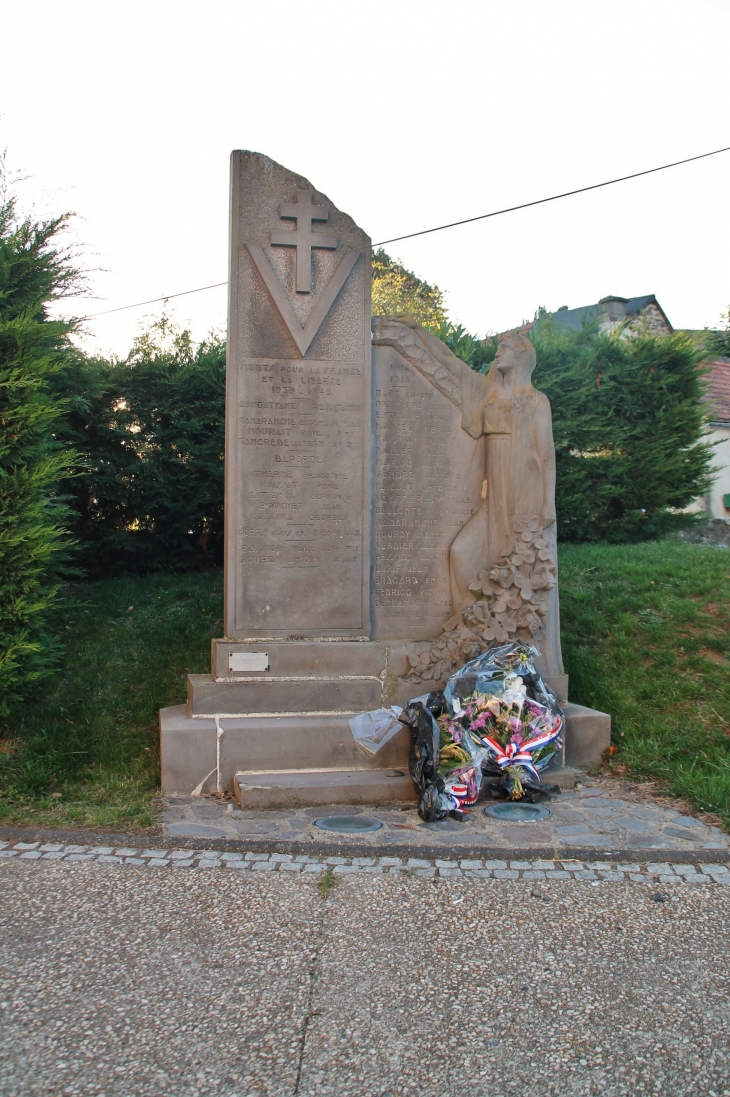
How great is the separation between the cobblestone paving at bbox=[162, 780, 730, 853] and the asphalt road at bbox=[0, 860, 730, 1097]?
46 centimetres

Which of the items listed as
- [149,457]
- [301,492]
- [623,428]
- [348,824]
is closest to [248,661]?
[301,492]

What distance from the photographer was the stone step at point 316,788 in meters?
4.68

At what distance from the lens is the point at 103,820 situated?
4305 millimetres

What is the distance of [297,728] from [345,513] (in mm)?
1333

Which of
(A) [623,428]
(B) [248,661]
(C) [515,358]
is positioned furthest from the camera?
(A) [623,428]

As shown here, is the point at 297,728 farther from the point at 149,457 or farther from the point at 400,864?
the point at 149,457

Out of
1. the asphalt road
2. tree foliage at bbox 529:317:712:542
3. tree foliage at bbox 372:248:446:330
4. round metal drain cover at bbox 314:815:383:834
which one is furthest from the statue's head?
tree foliage at bbox 372:248:446:330

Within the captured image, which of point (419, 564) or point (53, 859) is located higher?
point (419, 564)

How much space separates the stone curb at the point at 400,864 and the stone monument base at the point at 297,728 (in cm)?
81

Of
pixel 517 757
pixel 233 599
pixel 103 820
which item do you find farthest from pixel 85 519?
pixel 517 757

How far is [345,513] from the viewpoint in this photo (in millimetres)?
5438

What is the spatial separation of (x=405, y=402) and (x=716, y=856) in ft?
10.4

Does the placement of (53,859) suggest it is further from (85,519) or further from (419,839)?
(85,519)

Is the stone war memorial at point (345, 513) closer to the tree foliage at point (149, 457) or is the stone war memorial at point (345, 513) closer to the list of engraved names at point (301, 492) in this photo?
the list of engraved names at point (301, 492)
